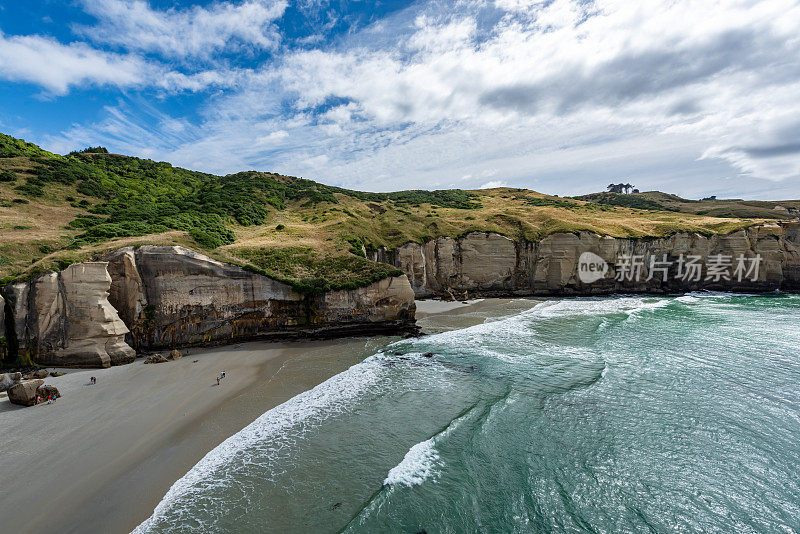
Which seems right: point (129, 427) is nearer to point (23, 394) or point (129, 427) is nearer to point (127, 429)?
point (127, 429)

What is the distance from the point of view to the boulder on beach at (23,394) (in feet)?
53.2

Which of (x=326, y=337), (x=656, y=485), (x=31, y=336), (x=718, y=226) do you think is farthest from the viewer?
(x=718, y=226)

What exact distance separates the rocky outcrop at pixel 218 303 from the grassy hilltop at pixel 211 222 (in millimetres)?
1409

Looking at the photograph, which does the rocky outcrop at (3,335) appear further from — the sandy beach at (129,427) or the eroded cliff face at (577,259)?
the eroded cliff face at (577,259)

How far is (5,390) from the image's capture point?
1761cm

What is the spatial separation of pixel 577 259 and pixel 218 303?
4779 centimetres

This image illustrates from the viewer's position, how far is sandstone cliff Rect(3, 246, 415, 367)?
20203mm

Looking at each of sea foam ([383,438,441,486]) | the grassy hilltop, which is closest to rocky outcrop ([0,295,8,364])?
the grassy hilltop

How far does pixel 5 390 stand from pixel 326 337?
18.6 meters

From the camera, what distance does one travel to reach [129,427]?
48.6 ft

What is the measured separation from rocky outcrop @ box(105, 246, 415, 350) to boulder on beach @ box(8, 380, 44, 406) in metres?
6.89

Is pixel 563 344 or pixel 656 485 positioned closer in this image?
pixel 656 485

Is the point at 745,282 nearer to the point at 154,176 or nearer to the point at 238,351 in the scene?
the point at 238,351

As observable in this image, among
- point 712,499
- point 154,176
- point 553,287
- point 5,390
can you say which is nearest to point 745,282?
point 553,287
